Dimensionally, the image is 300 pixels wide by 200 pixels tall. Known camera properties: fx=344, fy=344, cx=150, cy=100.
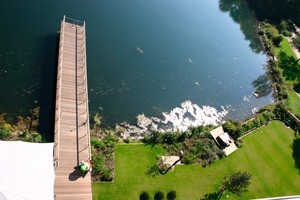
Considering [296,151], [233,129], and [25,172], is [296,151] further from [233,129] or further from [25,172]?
[25,172]

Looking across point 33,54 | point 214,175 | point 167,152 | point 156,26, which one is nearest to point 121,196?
point 167,152

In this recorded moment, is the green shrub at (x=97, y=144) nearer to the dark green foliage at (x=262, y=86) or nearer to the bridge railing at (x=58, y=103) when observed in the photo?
the bridge railing at (x=58, y=103)

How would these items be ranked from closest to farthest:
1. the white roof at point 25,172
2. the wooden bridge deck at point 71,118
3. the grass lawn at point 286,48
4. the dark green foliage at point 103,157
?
1. the white roof at point 25,172
2. the wooden bridge deck at point 71,118
3. the dark green foliage at point 103,157
4. the grass lawn at point 286,48

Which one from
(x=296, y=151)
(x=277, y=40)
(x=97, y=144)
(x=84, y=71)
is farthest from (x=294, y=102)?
(x=97, y=144)

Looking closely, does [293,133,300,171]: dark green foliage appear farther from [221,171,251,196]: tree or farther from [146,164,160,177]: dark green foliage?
[146,164,160,177]: dark green foliage

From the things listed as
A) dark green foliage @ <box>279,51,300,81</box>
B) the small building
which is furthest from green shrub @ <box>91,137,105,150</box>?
dark green foliage @ <box>279,51,300,81</box>

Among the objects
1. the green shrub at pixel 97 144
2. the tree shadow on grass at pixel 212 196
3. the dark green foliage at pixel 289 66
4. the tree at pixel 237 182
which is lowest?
the tree shadow on grass at pixel 212 196

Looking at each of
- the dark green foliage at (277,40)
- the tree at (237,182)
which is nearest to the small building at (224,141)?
the tree at (237,182)
